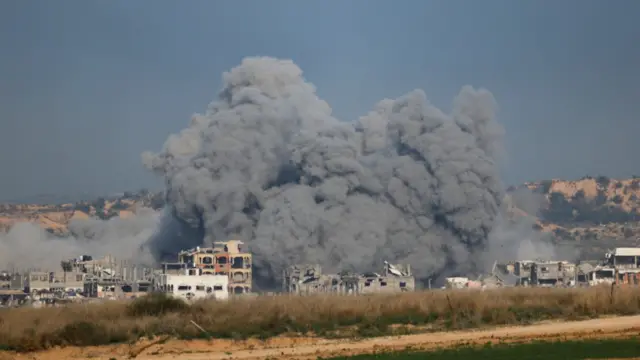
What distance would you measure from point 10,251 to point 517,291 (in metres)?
69.4

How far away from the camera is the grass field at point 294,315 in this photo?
45184 millimetres

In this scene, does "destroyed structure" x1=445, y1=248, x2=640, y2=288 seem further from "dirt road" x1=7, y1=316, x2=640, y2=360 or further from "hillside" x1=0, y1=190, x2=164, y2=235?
"hillside" x1=0, y1=190, x2=164, y2=235

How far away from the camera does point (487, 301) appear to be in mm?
51031

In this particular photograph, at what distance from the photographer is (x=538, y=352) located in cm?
3606

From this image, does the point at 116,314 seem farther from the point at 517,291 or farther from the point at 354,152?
the point at 354,152

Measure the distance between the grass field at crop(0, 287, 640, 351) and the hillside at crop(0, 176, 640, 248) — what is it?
9021cm

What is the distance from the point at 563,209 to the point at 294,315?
443ft

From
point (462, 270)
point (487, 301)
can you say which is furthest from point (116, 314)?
point (462, 270)

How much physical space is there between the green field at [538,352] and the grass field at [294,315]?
7.79 metres

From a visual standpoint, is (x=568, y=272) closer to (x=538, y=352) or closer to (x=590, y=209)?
(x=538, y=352)

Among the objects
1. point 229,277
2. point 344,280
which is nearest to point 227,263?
point 229,277

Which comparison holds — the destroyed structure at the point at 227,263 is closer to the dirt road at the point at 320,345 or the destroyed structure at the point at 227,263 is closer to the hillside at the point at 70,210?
the dirt road at the point at 320,345

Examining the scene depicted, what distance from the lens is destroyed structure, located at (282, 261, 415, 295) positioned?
87.9 metres

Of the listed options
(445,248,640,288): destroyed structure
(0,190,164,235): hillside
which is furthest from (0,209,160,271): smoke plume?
(445,248,640,288): destroyed structure
